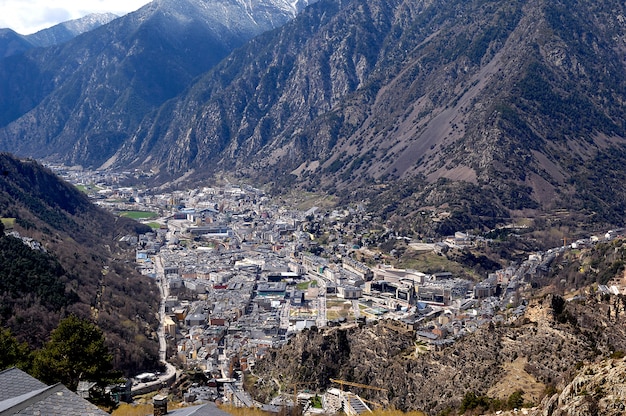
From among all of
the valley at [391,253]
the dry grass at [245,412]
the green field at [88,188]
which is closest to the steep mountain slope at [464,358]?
the valley at [391,253]

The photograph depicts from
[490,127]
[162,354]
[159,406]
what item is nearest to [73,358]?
[159,406]

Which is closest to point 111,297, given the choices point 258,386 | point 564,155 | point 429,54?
point 258,386

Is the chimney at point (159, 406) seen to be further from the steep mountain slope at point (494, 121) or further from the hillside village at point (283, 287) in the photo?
the steep mountain slope at point (494, 121)

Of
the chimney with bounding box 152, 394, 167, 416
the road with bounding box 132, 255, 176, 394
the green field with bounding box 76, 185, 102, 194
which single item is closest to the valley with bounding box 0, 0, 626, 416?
the chimney with bounding box 152, 394, 167, 416

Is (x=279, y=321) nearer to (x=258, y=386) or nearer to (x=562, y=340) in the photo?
(x=258, y=386)

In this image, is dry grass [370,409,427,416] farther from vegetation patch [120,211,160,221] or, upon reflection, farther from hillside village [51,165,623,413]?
vegetation patch [120,211,160,221]

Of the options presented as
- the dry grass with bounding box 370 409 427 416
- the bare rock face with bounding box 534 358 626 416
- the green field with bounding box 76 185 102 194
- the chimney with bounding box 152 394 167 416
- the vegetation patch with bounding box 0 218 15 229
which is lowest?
the dry grass with bounding box 370 409 427 416

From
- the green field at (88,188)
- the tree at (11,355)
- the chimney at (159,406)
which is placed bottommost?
the chimney at (159,406)
